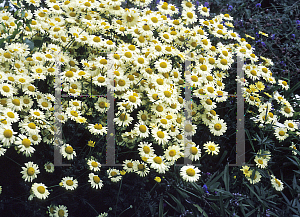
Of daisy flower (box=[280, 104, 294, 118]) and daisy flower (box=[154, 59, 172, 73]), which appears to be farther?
daisy flower (box=[280, 104, 294, 118])

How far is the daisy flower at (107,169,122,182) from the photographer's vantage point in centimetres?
218

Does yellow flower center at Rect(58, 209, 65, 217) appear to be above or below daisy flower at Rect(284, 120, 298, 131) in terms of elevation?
below

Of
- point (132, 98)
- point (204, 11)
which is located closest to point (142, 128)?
point (132, 98)

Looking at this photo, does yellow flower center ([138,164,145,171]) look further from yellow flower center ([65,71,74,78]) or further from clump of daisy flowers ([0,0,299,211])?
yellow flower center ([65,71,74,78])

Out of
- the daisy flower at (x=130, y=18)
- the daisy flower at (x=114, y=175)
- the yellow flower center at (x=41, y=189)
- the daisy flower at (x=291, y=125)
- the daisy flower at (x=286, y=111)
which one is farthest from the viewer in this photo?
the daisy flower at (x=286, y=111)

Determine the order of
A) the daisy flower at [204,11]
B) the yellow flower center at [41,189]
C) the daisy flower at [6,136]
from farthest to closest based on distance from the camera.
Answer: the daisy flower at [204,11], the yellow flower center at [41,189], the daisy flower at [6,136]

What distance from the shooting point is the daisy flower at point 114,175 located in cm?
218

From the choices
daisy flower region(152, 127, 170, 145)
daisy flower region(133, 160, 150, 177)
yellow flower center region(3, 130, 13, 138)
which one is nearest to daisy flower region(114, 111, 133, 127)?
daisy flower region(152, 127, 170, 145)

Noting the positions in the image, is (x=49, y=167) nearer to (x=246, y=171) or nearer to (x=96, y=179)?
(x=96, y=179)

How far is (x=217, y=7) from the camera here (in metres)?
4.67

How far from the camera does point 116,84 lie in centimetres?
235

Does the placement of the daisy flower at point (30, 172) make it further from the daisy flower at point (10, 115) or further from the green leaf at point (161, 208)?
the green leaf at point (161, 208)

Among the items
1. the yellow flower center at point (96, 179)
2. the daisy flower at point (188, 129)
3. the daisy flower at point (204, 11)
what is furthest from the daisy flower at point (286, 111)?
the yellow flower center at point (96, 179)

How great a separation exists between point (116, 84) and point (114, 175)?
0.76 metres
